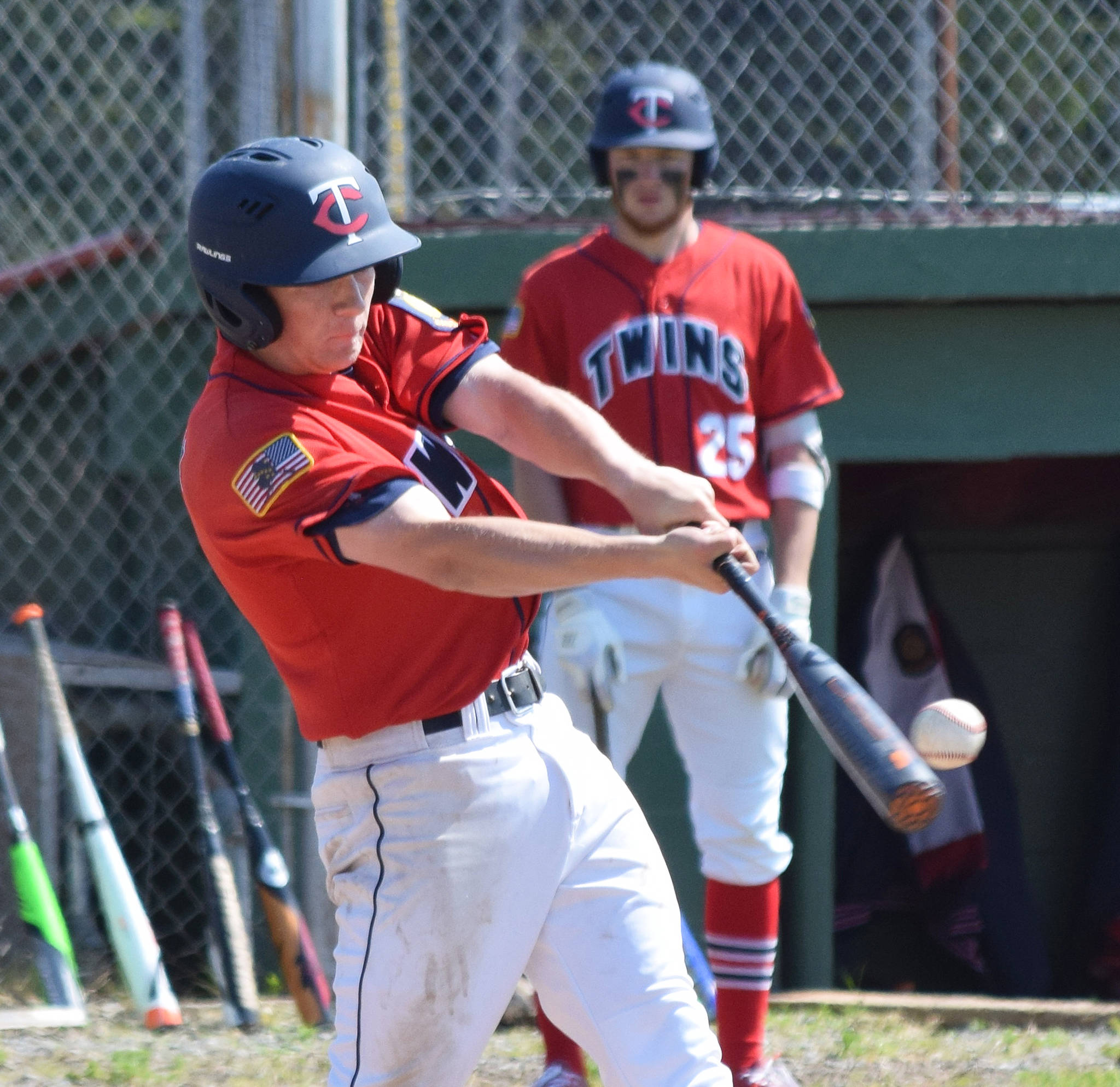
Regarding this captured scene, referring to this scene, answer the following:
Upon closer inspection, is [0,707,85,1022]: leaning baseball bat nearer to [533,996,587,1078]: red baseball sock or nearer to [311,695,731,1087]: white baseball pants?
[533,996,587,1078]: red baseball sock

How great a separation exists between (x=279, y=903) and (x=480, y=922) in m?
1.96

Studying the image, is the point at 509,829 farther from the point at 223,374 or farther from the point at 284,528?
the point at 223,374

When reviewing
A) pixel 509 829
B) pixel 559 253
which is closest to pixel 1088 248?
pixel 559 253

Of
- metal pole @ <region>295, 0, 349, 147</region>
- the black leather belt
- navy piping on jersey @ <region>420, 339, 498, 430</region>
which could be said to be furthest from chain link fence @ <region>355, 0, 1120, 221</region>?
the black leather belt

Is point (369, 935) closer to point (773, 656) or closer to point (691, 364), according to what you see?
point (773, 656)

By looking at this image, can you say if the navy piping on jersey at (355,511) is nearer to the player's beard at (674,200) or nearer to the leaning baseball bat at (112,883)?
the player's beard at (674,200)

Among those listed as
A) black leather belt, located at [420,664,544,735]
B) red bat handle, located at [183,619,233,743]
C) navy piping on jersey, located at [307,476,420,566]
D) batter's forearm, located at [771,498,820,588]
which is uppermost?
navy piping on jersey, located at [307,476,420,566]

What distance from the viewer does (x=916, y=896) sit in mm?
5105

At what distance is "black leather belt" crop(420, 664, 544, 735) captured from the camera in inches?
83.8

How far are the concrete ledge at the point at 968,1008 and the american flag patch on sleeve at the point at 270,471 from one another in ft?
8.12

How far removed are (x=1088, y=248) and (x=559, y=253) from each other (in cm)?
172

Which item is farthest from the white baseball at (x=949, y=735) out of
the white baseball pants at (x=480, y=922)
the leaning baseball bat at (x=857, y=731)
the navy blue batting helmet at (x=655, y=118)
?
the navy blue batting helmet at (x=655, y=118)

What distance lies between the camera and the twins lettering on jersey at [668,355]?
128 inches

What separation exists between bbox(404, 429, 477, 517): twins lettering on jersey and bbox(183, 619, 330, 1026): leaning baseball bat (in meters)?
2.03
